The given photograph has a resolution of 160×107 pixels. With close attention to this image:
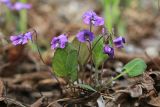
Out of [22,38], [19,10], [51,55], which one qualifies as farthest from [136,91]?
[19,10]

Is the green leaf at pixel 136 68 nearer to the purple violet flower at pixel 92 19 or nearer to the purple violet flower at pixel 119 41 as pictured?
the purple violet flower at pixel 119 41

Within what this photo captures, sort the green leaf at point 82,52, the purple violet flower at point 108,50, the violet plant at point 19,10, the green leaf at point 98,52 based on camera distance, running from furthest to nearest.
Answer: the violet plant at point 19,10 < the green leaf at point 82,52 < the green leaf at point 98,52 < the purple violet flower at point 108,50

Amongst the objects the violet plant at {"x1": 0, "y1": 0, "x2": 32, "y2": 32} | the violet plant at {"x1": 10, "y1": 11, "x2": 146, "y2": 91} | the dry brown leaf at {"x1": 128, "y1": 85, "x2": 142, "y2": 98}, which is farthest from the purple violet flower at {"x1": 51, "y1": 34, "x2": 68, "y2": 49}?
the violet plant at {"x1": 0, "y1": 0, "x2": 32, "y2": 32}

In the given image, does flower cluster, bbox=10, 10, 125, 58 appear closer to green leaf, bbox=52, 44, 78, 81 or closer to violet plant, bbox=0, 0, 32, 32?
green leaf, bbox=52, 44, 78, 81

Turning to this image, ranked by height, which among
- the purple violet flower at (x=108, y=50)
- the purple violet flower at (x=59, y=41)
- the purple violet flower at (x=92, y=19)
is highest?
the purple violet flower at (x=92, y=19)

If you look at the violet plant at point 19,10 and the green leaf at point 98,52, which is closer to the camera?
the green leaf at point 98,52

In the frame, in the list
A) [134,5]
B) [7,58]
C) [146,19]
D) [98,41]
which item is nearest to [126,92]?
[98,41]

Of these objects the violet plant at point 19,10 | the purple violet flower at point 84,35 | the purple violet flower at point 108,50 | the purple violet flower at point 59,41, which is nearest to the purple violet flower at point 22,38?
the purple violet flower at point 59,41

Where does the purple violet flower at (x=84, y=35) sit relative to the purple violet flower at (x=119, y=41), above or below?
above

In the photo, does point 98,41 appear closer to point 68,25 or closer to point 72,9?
point 68,25
